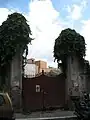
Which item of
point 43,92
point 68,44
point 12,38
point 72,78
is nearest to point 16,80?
point 43,92

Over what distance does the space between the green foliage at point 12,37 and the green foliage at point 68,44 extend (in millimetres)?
2393

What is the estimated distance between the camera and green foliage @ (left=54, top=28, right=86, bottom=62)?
1025 inches

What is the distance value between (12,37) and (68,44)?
4089mm

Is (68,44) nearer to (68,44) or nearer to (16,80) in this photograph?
(68,44)

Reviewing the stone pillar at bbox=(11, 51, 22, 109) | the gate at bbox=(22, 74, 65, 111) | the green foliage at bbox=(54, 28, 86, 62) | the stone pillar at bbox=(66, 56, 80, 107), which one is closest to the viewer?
the stone pillar at bbox=(11, 51, 22, 109)

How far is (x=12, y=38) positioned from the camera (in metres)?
24.5

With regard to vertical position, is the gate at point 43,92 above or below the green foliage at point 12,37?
below

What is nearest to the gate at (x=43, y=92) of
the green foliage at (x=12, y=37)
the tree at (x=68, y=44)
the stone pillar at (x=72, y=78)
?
the stone pillar at (x=72, y=78)

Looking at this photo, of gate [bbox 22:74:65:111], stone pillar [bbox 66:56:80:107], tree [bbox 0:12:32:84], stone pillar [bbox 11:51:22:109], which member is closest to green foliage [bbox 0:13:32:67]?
tree [bbox 0:12:32:84]

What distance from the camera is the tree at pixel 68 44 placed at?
85.5 ft

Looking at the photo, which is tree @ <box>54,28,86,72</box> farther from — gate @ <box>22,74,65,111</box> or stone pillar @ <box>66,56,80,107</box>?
gate @ <box>22,74,65,111</box>

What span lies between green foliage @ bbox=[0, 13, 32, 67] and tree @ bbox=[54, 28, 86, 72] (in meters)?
2.39

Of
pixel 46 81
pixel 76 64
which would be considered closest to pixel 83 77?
pixel 76 64

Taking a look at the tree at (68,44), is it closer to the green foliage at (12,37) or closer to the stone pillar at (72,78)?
the stone pillar at (72,78)
